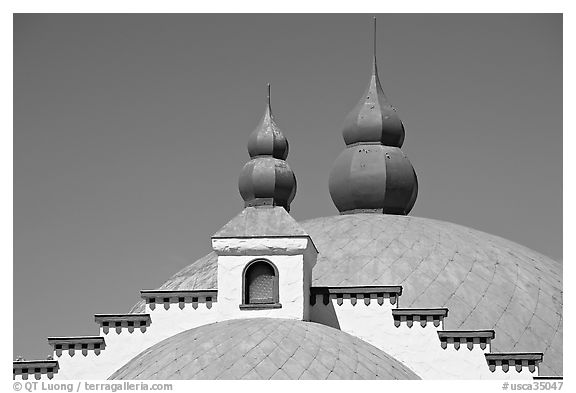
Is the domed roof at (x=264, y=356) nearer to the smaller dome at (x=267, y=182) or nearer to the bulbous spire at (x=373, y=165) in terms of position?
the smaller dome at (x=267, y=182)

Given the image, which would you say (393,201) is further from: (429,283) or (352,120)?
(429,283)

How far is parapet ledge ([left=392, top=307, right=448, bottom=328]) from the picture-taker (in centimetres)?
4875

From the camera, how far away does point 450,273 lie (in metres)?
55.0

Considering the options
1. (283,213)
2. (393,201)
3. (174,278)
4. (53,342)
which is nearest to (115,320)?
(53,342)

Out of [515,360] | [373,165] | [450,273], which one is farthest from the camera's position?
[373,165]

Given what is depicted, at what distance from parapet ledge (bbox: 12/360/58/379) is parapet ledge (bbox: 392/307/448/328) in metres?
9.43

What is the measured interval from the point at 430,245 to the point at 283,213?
794 cm

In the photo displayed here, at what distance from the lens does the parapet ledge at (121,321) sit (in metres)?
49.2

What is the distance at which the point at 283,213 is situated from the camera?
49938mm

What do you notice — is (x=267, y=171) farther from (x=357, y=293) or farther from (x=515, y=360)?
(x=515, y=360)

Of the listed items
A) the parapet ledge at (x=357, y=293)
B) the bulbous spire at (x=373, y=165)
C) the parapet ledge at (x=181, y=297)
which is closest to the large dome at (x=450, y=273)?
the bulbous spire at (x=373, y=165)

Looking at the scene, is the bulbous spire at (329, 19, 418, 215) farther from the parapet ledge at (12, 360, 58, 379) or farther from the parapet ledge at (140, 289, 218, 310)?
the parapet ledge at (12, 360, 58, 379)

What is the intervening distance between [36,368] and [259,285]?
21.2 feet

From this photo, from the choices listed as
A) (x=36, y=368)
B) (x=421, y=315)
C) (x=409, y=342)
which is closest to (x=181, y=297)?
(x=36, y=368)
